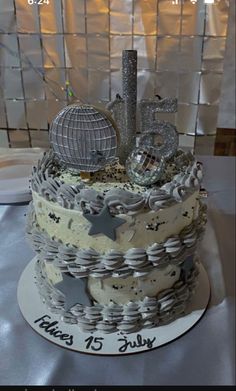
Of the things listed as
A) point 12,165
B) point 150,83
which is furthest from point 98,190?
point 150,83

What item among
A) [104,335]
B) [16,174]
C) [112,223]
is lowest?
[104,335]

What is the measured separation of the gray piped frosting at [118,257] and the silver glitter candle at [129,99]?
0.61 ft

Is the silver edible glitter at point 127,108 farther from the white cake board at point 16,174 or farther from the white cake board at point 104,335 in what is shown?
the white cake board at point 16,174

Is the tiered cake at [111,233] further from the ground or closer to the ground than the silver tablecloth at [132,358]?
further from the ground

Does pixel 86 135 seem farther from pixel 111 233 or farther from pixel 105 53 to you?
pixel 105 53

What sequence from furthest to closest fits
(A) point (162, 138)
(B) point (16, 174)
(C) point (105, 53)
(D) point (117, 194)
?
(C) point (105, 53), (B) point (16, 174), (A) point (162, 138), (D) point (117, 194)

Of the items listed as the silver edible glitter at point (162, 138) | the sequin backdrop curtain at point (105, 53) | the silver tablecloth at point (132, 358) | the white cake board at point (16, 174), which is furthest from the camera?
the sequin backdrop curtain at point (105, 53)

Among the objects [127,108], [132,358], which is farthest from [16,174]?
[132,358]

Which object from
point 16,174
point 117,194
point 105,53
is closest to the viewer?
point 117,194

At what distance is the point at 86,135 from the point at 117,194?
11 centimetres

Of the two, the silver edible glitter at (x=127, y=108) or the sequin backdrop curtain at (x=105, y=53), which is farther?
the sequin backdrop curtain at (x=105, y=53)

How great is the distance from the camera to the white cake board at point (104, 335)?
631 millimetres

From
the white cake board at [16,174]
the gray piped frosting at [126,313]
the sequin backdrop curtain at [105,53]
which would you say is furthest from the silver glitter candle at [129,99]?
the sequin backdrop curtain at [105,53]

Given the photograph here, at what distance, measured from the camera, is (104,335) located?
66cm
